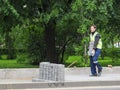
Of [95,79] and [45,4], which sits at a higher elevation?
[45,4]

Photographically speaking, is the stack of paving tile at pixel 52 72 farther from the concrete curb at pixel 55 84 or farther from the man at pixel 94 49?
the man at pixel 94 49

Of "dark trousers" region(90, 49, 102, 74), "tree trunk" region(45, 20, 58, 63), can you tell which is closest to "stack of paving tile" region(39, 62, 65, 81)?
"dark trousers" region(90, 49, 102, 74)

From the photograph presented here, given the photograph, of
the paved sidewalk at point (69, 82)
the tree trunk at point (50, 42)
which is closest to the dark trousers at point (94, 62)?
the paved sidewalk at point (69, 82)

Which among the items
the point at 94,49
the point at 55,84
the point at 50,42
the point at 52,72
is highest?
the point at 50,42

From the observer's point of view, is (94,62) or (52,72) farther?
(94,62)

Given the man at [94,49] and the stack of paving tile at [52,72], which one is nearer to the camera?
the stack of paving tile at [52,72]

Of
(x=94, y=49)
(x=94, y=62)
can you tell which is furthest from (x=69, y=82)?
(x=94, y=49)

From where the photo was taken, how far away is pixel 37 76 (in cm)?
1608

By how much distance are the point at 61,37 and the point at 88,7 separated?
9249 mm

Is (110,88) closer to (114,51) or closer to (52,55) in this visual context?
(52,55)

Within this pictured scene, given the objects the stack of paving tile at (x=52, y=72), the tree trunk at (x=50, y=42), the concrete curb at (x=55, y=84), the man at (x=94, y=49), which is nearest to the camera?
the concrete curb at (x=55, y=84)

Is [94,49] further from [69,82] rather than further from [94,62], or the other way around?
[69,82]

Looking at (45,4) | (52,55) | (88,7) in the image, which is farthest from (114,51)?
(88,7)

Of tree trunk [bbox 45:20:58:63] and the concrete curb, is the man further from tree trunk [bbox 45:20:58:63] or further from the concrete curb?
tree trunk [bbox 45:20:58:63]
